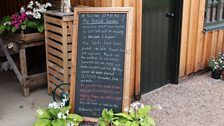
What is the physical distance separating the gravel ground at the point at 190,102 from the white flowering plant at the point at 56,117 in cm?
99

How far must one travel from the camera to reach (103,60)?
11.7 ft

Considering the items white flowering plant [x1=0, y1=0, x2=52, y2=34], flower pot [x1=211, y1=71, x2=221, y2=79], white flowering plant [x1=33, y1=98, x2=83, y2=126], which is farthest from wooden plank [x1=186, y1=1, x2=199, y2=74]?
white flowering plant [x1=33, y1=98, x2=83, y2=126]

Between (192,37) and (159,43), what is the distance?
77 centimetres

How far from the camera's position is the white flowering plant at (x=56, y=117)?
131 inches

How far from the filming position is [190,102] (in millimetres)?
4430

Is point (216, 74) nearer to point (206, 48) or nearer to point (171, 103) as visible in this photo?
point (206, 48)

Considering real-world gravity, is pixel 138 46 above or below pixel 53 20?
below

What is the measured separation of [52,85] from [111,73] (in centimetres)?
122

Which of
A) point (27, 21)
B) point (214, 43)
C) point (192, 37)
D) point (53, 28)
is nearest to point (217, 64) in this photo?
point (214, 43)

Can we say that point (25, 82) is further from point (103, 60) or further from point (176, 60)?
point (176, 60)

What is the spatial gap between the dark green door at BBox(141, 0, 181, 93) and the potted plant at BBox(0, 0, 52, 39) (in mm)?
1366

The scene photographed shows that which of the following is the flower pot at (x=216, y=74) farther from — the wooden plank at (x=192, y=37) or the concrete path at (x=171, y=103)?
the wooden plank at (x=192, y=37)

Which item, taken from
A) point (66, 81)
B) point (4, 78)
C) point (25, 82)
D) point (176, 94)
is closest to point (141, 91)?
point (176, 94)

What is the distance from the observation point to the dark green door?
4438mm
